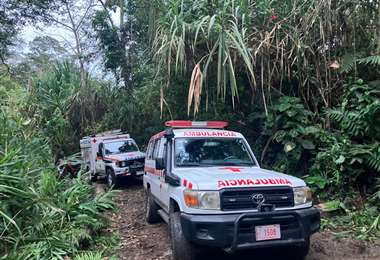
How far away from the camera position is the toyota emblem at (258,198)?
401 centimetres

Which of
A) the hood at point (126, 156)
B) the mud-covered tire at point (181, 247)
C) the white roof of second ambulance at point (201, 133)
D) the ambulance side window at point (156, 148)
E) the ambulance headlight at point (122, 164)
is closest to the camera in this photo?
the mud-covered tire at point (181, 247)

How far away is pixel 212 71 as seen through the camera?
8.05m

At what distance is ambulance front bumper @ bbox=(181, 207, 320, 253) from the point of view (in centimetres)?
375

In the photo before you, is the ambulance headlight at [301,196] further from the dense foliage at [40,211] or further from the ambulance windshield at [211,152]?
the dense foliage at [40,211]

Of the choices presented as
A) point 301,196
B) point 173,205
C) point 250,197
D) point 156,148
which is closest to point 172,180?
point 173,205

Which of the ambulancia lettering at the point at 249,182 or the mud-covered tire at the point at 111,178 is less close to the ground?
the ambulancia lettering at the point at 249,182

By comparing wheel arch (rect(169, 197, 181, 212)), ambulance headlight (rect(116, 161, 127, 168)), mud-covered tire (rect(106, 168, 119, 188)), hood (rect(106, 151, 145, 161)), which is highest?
wheel arch (rect(169, 197, 181, 212))

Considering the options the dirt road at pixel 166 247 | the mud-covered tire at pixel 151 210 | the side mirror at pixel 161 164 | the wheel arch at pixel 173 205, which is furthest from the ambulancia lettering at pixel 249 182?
the mud-covered tire at pixel 151 210

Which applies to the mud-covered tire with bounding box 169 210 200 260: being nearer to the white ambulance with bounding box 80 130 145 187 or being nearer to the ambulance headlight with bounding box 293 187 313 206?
the ambulance headlight with bounding box 293 187 313 206

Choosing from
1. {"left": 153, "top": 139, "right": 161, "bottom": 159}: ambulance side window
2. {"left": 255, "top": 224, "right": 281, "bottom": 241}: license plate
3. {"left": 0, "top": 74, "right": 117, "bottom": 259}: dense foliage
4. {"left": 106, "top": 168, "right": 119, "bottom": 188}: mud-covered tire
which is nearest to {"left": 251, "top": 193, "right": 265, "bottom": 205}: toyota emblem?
{"left": 255, "top": 224, "right": 281, "bottom": 241}: license plate

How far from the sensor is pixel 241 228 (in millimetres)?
3824

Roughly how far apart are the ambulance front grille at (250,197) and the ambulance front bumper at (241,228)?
0.44 feet

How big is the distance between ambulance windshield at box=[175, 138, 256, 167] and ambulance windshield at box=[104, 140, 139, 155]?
754 cm

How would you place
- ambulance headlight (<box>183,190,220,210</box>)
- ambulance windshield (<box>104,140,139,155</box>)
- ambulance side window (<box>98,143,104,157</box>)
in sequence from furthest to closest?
ambulance side window (<box>98,143,104,157</box>) < ambulance windshield (<box>104,140,139,155</box>) < ambulance headlight (<box>183,190,220,210</box>)
